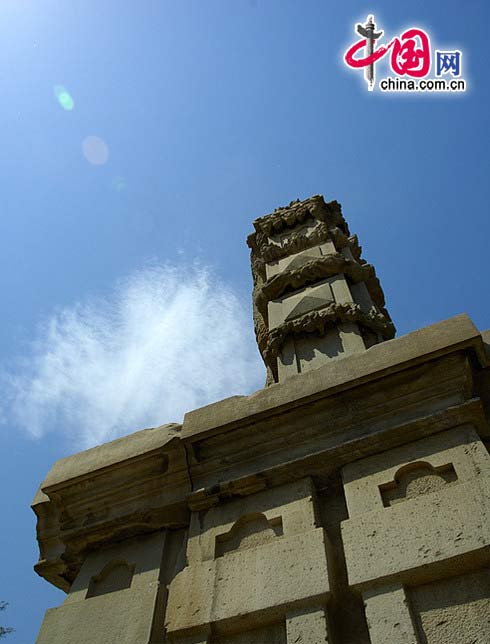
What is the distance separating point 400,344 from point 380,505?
50.1 inches

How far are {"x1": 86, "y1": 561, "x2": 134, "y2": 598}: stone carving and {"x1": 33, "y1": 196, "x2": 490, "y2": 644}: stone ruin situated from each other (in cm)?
1

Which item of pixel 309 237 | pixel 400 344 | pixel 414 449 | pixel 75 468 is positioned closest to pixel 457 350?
pixel 400 344

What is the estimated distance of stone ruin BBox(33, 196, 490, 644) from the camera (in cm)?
314

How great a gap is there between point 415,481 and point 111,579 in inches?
94.7

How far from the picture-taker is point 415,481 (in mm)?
3729

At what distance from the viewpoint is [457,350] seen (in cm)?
405

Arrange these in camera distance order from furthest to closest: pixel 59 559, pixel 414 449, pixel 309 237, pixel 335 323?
pixel 309 237 → pixel 335 323 → pixel 59 559 → pixel 414 449

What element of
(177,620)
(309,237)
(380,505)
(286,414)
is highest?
(309,237)

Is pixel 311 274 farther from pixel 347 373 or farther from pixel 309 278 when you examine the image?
pixel 347 373

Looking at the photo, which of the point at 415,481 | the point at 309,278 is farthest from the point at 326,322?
the point at 415,481

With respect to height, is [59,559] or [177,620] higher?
[59,559]

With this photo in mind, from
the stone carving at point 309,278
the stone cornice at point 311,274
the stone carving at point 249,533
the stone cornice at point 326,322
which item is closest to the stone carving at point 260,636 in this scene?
the stone carving at point 249,533

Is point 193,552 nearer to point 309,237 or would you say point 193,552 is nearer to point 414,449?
point 414,449

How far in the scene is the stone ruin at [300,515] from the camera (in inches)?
124
